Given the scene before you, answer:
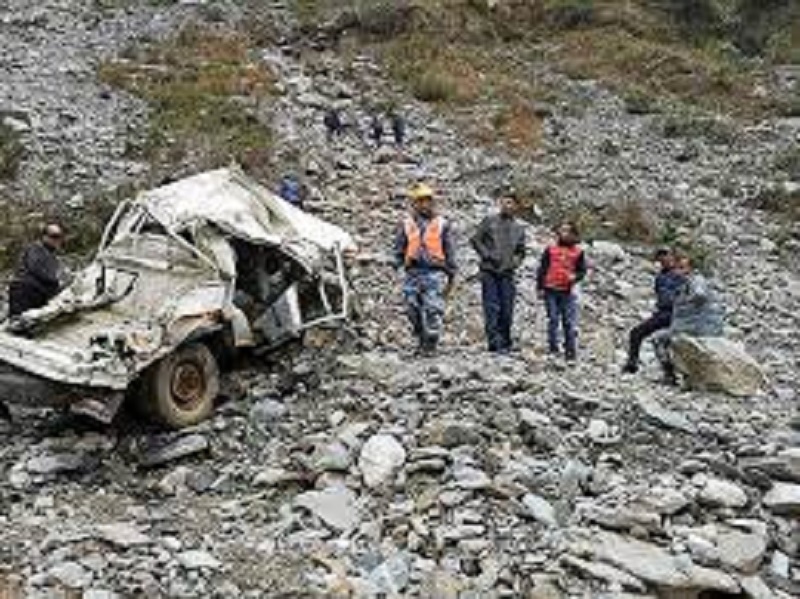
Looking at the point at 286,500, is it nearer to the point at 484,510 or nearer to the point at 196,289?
the point at 484,510

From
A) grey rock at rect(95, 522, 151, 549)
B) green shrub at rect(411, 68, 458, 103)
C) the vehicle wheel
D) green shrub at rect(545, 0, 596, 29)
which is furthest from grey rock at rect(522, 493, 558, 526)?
green shrub at rect(545, 0, 596, 29)

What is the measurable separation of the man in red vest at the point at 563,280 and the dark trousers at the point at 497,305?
474 mm

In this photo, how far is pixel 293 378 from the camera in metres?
12.0

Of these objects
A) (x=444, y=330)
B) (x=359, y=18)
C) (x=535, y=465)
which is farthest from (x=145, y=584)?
(x=359, y=18)

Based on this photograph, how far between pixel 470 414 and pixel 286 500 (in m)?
1.70

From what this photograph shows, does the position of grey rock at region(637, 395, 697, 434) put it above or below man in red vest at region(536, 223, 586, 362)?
below

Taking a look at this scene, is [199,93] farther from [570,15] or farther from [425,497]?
[425,497]

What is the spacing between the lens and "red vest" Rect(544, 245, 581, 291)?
12961mm

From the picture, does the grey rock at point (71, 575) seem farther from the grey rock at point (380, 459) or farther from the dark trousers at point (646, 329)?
the dark trousers at point (646, 329)

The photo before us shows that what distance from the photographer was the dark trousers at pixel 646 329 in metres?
13.4

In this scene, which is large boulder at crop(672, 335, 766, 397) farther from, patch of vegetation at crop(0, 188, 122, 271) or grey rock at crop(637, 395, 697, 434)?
patch of vegetation at crop(0, 188, 122, 271)

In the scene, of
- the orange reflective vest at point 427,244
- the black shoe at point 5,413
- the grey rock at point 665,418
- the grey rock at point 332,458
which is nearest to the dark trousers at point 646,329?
the grey rock at point 665,418

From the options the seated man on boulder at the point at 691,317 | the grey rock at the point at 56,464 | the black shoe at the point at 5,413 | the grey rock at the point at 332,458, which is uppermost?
the seated man on boulder at the point at 691,317

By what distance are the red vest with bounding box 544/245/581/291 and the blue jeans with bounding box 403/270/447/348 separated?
118cm
